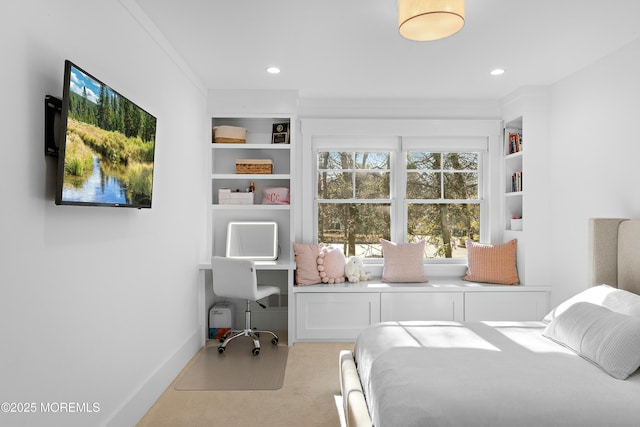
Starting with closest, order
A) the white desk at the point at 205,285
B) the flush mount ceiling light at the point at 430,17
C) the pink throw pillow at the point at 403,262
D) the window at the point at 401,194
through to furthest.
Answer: the flush mount ceiling light at the point at 430,17 → the white desk at the point at 205,285 → the pink throw pillow at the point at 403,262 → the window at the point at 401,194

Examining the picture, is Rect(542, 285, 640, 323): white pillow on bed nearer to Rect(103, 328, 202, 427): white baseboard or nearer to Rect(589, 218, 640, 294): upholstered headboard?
Rect(589, 218, 640, 294): upholstered headboard

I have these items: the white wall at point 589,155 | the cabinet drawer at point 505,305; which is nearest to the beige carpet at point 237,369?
the cabinet drawer at point 505,305

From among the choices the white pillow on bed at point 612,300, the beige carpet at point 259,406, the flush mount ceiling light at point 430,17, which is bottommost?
the beige carpet at point 259,406

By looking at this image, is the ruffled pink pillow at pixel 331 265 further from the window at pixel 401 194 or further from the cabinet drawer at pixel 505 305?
the cabinet drawer at pixel 505 305

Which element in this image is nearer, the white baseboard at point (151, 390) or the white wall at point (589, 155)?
the white baseboard at point (151, 390)

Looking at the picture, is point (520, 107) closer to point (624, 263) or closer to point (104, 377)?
point (624, 263)

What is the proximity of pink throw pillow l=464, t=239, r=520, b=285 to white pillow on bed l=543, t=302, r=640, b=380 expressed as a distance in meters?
1.78

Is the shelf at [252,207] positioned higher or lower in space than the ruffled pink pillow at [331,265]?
higher

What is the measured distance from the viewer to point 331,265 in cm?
435

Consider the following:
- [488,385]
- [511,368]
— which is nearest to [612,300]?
[511,368]

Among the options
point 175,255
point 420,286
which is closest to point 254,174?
point 175,255

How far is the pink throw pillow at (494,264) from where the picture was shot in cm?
432

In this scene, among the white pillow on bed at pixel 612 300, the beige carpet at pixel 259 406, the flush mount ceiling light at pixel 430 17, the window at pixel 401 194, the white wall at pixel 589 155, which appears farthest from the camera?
the window at pixel 401 194

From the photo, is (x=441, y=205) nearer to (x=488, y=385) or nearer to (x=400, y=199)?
(x=400, y=199)
